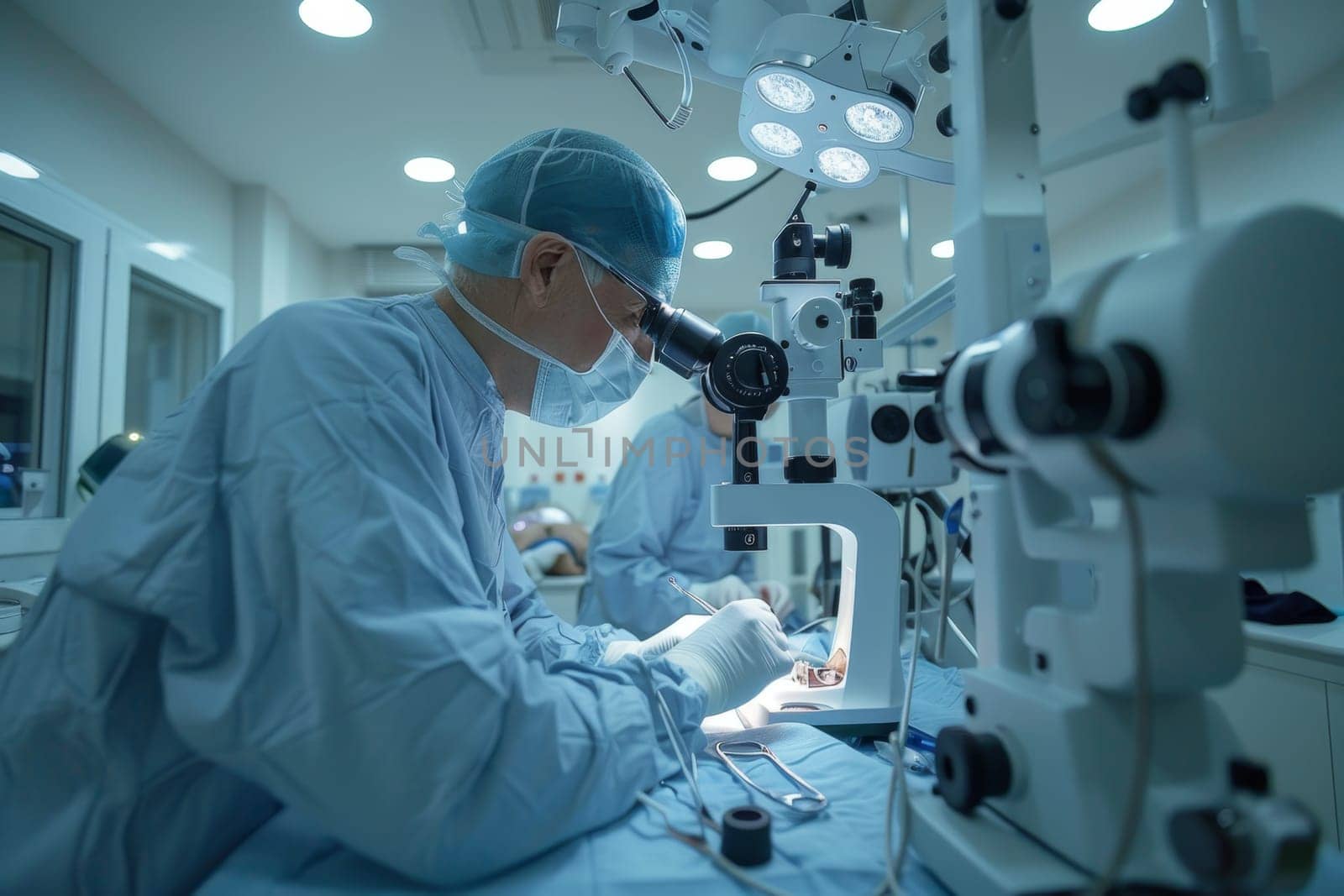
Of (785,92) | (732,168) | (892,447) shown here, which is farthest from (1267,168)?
(785,92)

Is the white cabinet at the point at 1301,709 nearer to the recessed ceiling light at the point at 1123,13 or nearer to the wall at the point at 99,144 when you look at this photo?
the recessed ceiling light at the point at 1123,13

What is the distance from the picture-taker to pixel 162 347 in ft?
8.52

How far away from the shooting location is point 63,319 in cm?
196

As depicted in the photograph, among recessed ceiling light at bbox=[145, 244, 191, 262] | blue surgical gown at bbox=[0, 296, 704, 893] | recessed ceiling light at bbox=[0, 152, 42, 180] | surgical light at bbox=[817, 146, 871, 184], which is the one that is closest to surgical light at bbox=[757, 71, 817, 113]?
surgical light at bbox=[817, 146, 871, 184]

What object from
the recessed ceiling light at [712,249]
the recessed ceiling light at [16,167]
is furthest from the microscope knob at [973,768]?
the recessed ceiling light at [712,249]

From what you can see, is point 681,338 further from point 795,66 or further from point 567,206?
point 795,66

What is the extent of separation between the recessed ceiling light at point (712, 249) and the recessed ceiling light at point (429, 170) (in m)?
1.25

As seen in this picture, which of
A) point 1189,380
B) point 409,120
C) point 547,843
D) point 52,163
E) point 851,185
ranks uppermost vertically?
point 409,120

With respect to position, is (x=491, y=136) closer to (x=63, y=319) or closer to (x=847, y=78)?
(x=63, y=319)

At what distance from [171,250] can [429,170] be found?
0.98 metres

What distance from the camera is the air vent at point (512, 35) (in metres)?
1.73

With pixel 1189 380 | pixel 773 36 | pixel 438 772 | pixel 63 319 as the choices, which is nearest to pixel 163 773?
pixel 438 772

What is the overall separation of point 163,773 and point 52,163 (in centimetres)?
214

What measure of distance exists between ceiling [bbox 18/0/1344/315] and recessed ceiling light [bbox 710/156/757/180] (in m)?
0.04
